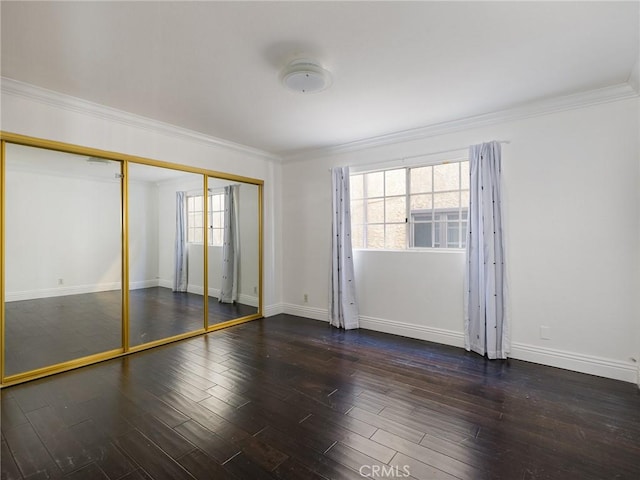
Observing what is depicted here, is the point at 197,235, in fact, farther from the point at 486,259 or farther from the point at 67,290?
the point at 486,259

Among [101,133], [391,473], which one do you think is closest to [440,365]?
[391,473]

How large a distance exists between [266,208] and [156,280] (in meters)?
1.94

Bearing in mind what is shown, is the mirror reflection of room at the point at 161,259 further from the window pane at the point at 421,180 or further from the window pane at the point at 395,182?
the window pane at the point at 421,180

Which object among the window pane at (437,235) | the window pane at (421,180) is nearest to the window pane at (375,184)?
the window pane at (421,180)

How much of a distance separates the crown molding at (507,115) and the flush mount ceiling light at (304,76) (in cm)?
166

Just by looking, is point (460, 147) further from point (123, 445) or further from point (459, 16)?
point (123, 445)

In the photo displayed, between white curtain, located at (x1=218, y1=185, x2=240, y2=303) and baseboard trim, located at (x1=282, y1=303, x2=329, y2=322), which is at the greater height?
white curtain, located at (x1=218, y1=185, x2=240, y2=303)

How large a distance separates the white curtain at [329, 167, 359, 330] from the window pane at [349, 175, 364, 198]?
187 mm

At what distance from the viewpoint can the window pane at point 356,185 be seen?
4.41 meters

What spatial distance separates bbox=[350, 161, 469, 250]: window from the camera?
143 inches

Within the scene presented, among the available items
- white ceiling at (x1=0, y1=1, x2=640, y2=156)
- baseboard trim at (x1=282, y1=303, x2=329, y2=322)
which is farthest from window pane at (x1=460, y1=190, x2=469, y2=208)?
baseboard trim at (x1=282, y1=303, x2=329, y2=322)

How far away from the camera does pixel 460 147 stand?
3.52 metres

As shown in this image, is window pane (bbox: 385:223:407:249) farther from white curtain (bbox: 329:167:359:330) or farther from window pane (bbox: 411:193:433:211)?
white curtain (bbox: 329:167:359:330)

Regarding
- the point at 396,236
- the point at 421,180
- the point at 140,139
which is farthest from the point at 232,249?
the point at 421,180
